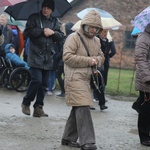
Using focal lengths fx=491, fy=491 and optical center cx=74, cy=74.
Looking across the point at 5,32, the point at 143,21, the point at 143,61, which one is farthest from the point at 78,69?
the point at 5,32

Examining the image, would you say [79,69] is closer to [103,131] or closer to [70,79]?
[70,79]

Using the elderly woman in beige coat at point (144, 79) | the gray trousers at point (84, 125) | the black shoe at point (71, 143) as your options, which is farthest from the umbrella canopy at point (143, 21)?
the black shoe at point (71, 143)

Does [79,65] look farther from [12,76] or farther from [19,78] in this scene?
[19,78]

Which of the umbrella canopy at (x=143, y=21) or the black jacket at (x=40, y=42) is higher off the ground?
the umbrella canopy at (x=143, y=21)

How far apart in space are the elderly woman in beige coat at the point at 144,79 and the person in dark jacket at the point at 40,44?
1814mm

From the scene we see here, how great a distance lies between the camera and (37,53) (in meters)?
7.88

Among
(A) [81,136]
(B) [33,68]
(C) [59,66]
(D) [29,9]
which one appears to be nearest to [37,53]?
(B) [33,68]

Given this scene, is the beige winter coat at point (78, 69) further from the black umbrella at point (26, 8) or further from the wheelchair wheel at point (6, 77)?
the wheelchair wheel at point (6, 77)

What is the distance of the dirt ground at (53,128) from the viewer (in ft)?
20.9

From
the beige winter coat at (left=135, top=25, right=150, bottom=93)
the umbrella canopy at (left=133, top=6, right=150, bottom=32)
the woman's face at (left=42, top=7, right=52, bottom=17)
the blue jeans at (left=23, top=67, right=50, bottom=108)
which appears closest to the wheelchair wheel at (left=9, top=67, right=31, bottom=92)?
the blue jeans at (left=23, top=67, right=50, bottom=108)

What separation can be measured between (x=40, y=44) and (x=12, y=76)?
167 inches

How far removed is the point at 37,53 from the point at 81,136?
231 centimetres

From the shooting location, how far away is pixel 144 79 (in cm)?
635

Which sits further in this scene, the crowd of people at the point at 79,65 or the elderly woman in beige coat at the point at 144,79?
the elderly woman in beige coat at the point at 144,79
